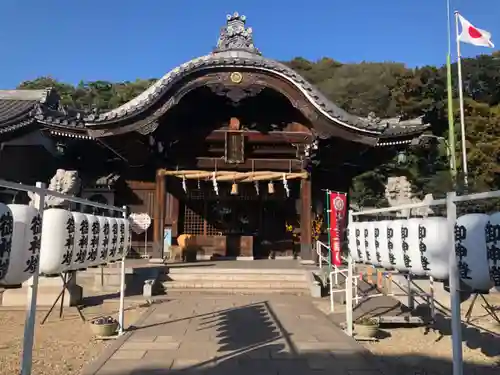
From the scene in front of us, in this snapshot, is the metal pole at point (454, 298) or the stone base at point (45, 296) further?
the stone base at point (45, 296)

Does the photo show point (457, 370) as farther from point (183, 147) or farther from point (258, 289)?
point (183, 147)

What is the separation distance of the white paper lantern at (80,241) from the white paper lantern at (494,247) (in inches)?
182

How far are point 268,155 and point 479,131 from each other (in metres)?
24.2

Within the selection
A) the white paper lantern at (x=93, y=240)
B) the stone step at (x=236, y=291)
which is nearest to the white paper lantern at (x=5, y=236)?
the white paper lantern at (x=93, y=240)

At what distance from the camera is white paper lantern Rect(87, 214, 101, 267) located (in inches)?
238

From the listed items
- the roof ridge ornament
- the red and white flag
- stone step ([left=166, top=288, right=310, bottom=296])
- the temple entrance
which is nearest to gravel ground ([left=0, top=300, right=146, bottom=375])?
stone step ([left=166, top=288, right=310, bottom=296])

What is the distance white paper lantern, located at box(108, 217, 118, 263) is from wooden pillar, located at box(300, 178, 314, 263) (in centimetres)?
845

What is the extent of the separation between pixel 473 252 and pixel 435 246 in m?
0.78

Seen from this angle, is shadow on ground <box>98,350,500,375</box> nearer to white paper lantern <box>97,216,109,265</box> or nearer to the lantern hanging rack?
white paper lantern <box>97,216,109,265</box>

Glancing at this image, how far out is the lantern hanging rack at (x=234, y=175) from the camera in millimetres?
14930

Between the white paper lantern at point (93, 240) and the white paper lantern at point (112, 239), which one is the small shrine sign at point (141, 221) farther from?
the white paper lantern at point (93, 240)

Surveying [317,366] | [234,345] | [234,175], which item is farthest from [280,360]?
[234,175]

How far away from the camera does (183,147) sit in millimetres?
15641

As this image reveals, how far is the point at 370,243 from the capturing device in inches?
256
